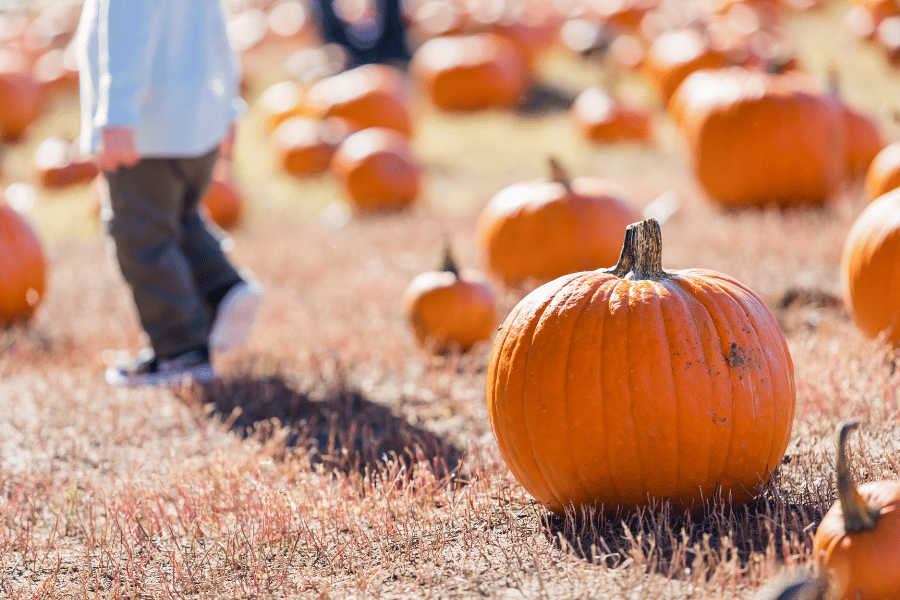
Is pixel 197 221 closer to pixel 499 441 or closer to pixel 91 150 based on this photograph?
pixel 91 150

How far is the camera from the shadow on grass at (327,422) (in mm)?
3170

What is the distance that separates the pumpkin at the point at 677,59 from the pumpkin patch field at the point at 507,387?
3.23 feet

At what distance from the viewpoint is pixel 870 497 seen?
1939mm

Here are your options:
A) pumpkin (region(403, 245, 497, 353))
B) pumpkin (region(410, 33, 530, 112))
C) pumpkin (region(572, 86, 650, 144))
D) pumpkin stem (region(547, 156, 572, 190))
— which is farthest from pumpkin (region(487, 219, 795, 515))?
pumpkin (region(410, 33, 530, 112))

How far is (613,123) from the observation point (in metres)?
9.18

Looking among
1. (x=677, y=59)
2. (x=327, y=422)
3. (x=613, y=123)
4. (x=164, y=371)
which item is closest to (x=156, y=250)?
(x=164, y=371)

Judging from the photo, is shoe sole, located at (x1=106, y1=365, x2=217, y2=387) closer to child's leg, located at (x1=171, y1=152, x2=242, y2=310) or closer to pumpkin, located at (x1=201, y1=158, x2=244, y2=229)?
child's leg, located at (x1=171, y1=152, x2=242, y2=310)

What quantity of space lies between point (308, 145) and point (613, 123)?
120 inches

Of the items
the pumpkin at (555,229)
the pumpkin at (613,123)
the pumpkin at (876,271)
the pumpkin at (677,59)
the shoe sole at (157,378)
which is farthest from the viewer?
the pumpkin at (677,59)

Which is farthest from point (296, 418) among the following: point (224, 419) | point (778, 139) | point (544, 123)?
point (544, 123)

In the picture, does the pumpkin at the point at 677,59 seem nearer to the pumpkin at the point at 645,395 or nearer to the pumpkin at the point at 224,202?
the pumpkin at the point at 224,202

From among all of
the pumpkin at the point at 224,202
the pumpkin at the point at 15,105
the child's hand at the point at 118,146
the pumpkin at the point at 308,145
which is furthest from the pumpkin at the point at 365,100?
the child's hand at the point at 118,146

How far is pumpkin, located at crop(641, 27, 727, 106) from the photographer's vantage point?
32.0 feet

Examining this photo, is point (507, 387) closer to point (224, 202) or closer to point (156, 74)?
point (156, 74)
